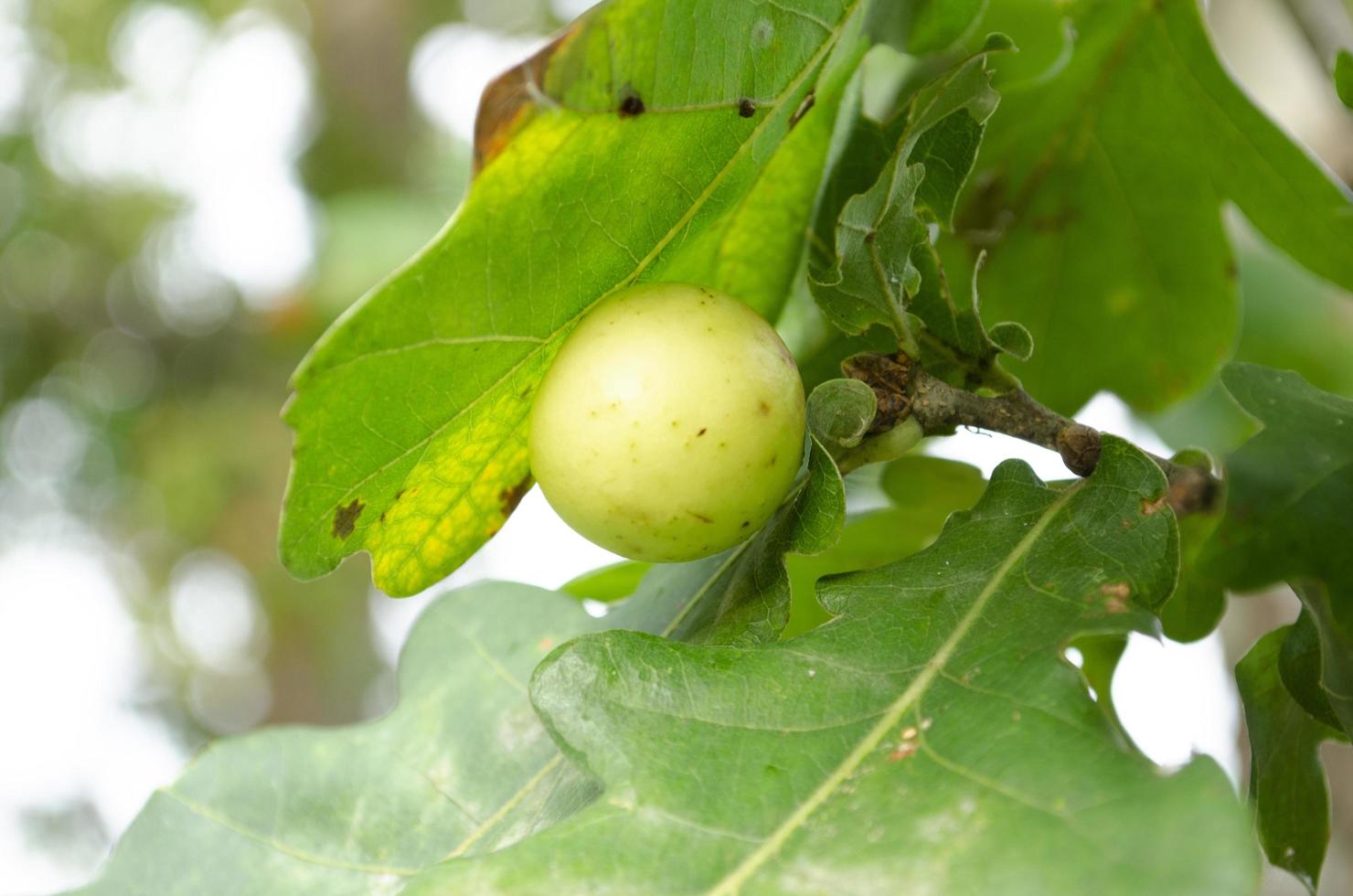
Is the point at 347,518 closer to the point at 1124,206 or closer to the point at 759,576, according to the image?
the point at 759,576

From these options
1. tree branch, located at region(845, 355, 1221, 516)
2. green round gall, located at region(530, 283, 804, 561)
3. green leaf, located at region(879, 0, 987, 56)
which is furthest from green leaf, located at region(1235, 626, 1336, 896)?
green leaf, located at region(879, 0, 987, 56)

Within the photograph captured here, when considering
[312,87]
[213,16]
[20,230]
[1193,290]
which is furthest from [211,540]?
[1193,290]

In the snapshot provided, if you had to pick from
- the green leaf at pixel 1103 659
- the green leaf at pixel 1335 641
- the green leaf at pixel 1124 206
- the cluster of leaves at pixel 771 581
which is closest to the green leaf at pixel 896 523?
the cluster of leaves at pixel 771 581

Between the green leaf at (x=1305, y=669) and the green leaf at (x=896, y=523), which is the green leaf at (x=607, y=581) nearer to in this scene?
the green leaf at (x=896, y=523)

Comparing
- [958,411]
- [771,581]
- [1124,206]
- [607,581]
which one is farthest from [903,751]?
[1124,206]

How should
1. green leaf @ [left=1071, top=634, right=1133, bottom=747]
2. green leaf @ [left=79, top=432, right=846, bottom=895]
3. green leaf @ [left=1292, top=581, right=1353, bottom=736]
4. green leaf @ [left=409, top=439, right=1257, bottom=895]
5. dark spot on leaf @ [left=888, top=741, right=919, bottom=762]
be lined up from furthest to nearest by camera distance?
green leaf @ [left=1071, top=634, right=1133, bottom=747] → green leaf @ [left=79, top=432, right=846, bottom=895] → green leaf @ [left=1292, top=581, right=1353, bottom=736] → dark spot on leaf @ [left=888, top=741, right=919, bottom=762] → green leaf @ [left=409, top=439, right=1257, bottom=895]

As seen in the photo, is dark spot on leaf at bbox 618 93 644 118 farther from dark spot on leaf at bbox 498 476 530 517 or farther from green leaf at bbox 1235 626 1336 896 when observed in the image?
green leaf at bbox 1235 626 1336 896

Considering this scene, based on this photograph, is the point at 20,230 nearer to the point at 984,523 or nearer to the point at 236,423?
the point at 236,423
